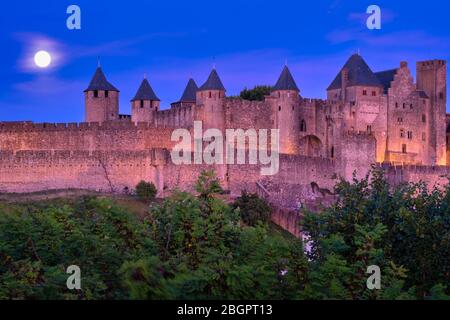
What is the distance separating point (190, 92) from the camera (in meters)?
64.8

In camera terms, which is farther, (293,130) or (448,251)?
(293,130)

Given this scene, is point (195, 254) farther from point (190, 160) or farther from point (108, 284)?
point (190, 160)

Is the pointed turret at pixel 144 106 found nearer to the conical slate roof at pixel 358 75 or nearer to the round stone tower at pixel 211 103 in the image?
the round stone tower at pixel 211 103

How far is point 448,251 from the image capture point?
20.9 meters

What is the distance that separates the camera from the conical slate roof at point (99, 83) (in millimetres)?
58906

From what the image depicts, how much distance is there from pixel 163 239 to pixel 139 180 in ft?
107

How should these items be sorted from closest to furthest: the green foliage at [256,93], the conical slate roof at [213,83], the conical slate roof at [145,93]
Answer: the conical slate roof at [213,83] → the conical slate roof at [145,93] → the green foliage at [256,93]

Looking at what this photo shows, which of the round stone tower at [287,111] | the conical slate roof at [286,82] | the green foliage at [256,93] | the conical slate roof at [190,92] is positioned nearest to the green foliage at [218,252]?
the round stone tower at [287,111]

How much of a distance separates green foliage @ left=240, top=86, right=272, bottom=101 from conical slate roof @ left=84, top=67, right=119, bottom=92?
21.2 meters

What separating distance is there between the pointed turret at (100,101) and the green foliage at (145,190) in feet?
28.0

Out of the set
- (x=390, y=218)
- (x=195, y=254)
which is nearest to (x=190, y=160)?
(x=390, y=218)

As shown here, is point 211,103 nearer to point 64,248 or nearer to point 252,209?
point 252,209

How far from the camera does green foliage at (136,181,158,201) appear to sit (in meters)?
50.5

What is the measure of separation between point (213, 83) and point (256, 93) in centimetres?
2261
